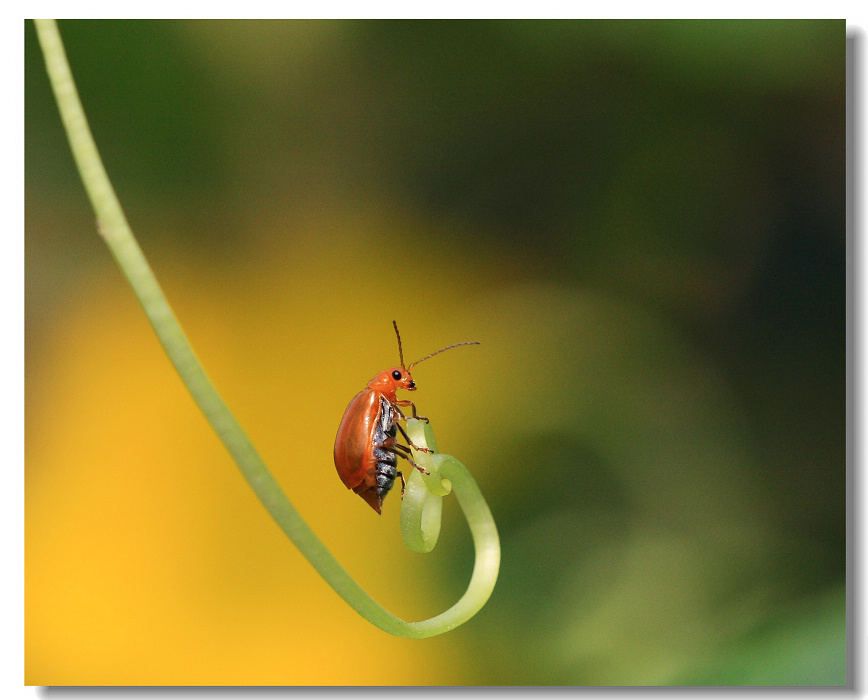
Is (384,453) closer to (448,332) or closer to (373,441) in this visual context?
(373,441)

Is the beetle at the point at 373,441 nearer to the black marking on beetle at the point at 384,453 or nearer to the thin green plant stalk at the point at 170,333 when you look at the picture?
the black marking on beetle at the point at 384,453

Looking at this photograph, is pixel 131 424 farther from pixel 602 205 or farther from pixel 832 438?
pixel 832 438

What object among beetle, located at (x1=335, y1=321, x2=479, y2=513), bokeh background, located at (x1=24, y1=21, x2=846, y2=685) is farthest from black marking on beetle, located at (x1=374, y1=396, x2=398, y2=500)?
bokeh background, located at (x1=24, y1=21, x2=846, y2=685)

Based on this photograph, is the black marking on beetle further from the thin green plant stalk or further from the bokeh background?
the bokeh background

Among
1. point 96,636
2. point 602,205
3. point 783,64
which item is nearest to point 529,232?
point 602,205

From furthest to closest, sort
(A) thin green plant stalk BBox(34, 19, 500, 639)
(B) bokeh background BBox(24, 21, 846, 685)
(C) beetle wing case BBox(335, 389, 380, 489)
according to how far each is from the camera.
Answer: (B) bokeh background BBox(24, 21, 846, 685)
(C) beetle wing case BBox(335, 389, 380, 489)
(A) thin green plant stalk BBox(34, 19, 500, 639)

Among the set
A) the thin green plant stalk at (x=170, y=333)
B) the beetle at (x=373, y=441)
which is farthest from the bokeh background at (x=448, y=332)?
the thin green plant stalk at (x=170, y=333)
